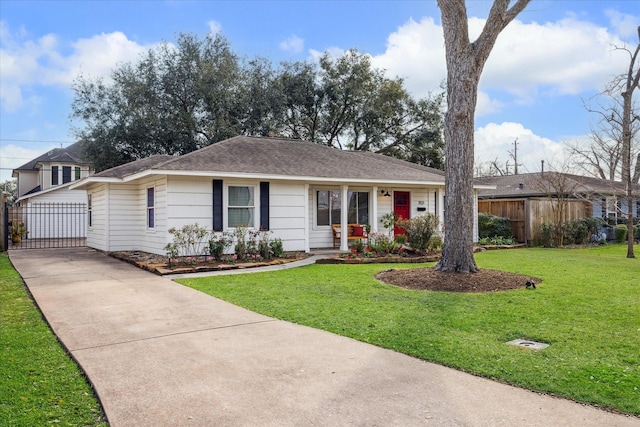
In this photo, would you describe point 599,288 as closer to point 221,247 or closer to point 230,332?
point 230,332

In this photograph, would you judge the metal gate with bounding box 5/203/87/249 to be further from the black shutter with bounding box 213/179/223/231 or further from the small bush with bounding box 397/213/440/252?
the small bush with bounding box 397/213/440/252

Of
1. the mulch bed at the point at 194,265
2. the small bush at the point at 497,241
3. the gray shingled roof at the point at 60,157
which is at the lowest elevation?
the mulch bed at the point at 194,265

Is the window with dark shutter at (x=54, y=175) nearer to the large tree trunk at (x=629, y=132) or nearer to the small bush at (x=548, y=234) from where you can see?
the small bush at (x=548, y=234)

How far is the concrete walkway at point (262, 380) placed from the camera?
3283 mm

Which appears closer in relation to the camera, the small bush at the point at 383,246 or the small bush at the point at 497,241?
the small bush at the point at 383,246

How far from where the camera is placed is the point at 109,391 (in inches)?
147

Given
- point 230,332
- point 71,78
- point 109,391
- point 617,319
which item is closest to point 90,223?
point 71,78

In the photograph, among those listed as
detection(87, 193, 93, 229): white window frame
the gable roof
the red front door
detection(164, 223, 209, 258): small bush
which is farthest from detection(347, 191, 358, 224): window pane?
the gable roof

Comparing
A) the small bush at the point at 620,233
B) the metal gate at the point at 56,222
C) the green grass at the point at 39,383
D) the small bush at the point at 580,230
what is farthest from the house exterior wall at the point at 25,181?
the small bush at the point at 620,233

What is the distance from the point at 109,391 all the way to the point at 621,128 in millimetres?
17635

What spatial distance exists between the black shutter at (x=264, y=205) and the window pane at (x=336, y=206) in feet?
9.55

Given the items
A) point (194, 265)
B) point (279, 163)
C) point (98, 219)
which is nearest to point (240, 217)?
point (279, 163)

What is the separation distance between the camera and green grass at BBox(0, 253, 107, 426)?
3258mm

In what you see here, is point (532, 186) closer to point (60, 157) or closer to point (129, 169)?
point (129, 169)
